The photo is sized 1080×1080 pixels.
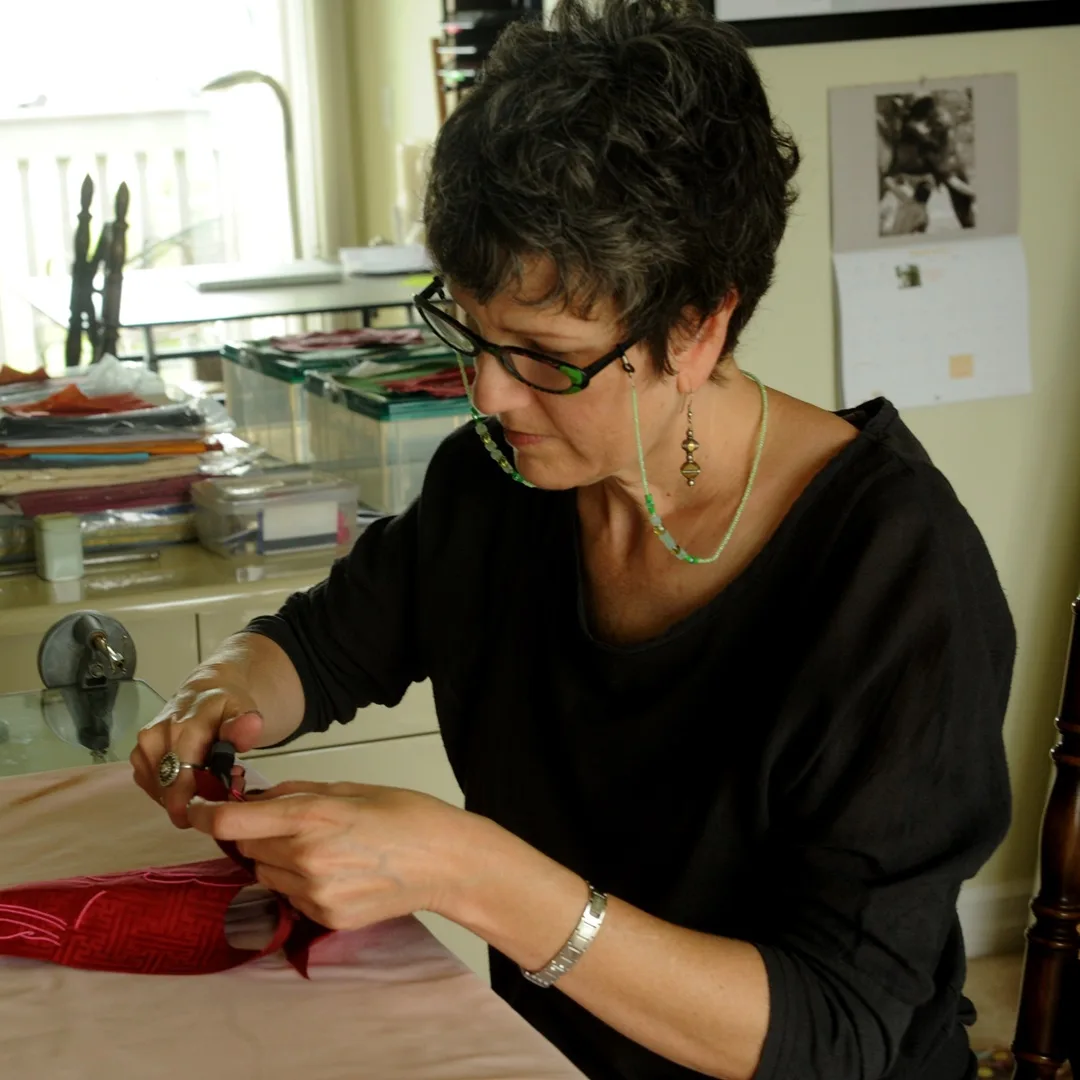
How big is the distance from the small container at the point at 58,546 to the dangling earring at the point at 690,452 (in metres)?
0.93

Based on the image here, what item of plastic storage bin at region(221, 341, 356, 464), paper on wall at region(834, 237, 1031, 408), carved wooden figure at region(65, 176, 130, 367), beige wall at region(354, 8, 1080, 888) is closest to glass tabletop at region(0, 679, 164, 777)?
plastic storage bin at region(221, 341, 356, 464)

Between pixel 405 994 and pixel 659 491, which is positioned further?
pixel 659 491

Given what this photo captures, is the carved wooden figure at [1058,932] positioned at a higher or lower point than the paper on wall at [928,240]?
lower

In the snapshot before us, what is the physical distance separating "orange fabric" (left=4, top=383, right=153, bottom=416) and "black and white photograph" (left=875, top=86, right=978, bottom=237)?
994 mm

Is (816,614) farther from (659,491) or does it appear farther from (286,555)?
(286,555)

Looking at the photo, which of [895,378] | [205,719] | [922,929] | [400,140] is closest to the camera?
[922,929]

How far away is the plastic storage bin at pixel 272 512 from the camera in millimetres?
1896

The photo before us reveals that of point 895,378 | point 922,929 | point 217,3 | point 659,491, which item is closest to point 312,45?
point 217,3

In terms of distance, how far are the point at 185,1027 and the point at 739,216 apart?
0.59 meters

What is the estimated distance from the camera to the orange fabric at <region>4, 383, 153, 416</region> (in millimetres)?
1980

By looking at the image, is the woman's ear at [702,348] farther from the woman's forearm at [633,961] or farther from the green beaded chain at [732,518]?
the woman's forearm at [633,961]

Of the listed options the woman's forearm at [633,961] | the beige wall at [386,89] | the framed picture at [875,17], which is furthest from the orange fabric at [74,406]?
the beige wall at [386,89]

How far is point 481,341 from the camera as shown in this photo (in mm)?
1036

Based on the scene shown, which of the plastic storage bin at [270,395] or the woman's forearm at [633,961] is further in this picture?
the plastic storage bin at [270,395]
